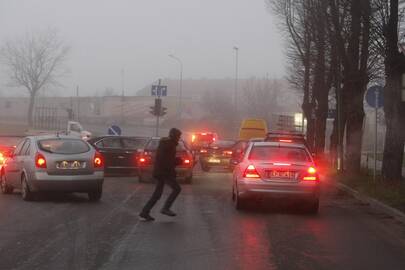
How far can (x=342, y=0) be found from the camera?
18.8 meters

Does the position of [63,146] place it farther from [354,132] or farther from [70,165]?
[354,132]

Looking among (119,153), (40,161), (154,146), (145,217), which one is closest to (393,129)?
(154,146)

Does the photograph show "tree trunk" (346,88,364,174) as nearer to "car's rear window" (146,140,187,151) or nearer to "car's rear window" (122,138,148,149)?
"car's rear window" (146,140,187,151)

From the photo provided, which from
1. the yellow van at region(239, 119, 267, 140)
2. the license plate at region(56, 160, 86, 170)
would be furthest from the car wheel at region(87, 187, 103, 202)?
the yellow van at region(239, 119, 267, 140)

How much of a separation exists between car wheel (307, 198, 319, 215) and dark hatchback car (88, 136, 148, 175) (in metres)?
9.85

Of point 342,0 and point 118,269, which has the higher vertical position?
point 342,0

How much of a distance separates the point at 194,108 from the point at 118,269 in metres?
100

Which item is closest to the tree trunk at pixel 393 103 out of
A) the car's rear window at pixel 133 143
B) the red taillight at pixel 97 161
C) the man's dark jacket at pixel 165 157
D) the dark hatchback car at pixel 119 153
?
the man's dark jacket at pixel 165 157

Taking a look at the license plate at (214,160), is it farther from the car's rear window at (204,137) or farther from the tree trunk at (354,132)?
the car's rear window at (204,137)

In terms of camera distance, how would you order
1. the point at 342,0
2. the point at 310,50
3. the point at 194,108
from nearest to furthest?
1. the point at 342,0
2. the point at 310,50
3. the point at 194,108

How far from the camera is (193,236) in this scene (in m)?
10.1

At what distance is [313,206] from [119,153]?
10416 mm

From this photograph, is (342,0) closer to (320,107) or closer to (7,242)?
(7,242)

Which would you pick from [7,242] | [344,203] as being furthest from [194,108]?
[7,242]
